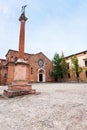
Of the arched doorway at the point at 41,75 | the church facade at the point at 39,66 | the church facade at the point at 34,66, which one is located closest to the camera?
the church facade at the point at 34,66

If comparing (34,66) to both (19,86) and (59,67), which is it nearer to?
(59,67)

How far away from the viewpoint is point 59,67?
3572 cm

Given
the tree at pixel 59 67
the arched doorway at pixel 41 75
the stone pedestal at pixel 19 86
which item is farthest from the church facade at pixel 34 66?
the stone pedestal at pixel 19 86

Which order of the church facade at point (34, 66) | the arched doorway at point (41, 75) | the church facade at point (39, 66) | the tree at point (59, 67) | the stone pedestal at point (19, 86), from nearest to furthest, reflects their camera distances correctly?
the stone pedestal at point (19, 86)
the church facade at point (34, 66)
the church facade at point (39, 66)
the arched doorway at point (41, 75)
the tree at point (59, 67)

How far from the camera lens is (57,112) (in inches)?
202

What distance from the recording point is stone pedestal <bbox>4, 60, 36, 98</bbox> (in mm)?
9305

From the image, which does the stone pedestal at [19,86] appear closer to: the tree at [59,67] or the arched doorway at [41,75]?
the arched doorway at [41,75]

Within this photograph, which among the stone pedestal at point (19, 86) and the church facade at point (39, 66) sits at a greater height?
the church facade at point (39, 66)

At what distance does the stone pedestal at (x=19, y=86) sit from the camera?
30.5ft

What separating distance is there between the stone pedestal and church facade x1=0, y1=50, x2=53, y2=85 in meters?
20.1

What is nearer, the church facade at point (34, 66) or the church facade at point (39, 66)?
the church facade at point (34, 66)

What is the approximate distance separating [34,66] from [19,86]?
2432 cm

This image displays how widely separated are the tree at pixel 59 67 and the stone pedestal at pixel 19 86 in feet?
82.8

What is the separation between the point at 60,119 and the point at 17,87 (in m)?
5.92
